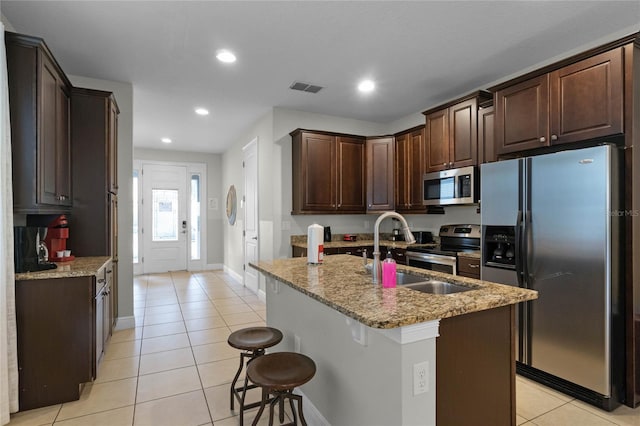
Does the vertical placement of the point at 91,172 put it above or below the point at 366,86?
below

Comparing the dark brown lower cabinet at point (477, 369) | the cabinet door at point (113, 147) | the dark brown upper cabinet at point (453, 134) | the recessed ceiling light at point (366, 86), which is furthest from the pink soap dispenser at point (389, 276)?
the cabinet door at point (113, 147)

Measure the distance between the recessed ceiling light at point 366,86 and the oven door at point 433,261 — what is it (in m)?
1.97

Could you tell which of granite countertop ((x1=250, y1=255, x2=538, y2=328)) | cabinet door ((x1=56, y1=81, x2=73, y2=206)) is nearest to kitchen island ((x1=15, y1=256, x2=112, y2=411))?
cabinet door ((x1=56, y1=81, x2=73, y2=206))

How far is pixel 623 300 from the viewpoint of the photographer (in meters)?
2.25

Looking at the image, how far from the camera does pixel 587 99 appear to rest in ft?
7.97

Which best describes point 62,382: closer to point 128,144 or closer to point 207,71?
point 128,144

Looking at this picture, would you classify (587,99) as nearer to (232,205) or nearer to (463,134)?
(463,134)

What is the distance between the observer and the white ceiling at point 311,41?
2.37 meters

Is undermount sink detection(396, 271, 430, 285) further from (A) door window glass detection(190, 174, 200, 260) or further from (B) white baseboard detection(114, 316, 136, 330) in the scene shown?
(A) door window glass detection(190, 174, 200, 260)

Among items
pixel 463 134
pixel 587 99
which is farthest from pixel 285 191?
pixel 587 99

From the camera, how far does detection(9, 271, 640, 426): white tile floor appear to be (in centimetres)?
215

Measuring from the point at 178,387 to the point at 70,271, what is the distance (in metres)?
1.16

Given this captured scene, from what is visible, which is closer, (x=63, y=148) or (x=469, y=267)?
(x=63, y=148)

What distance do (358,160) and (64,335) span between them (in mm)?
3751
